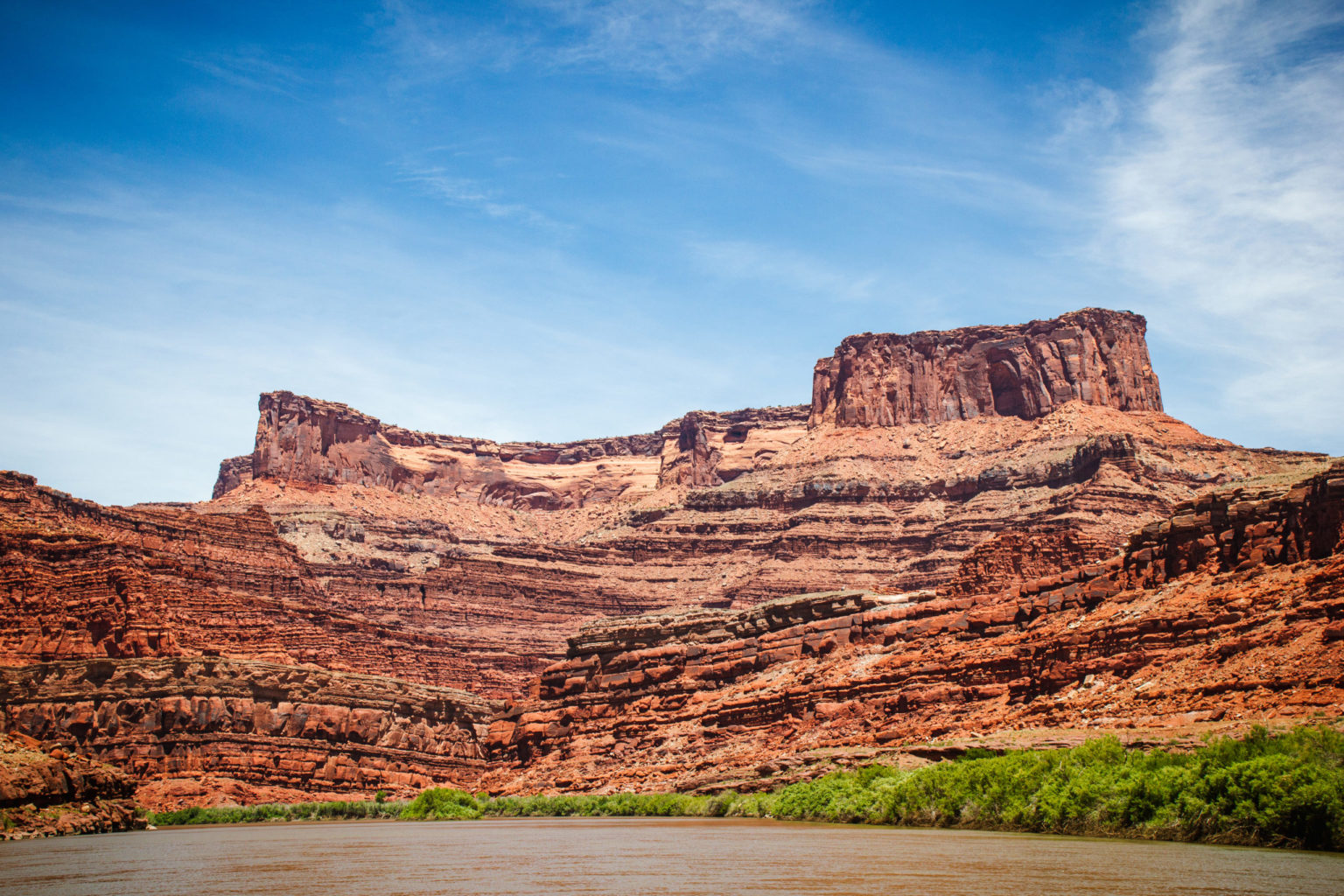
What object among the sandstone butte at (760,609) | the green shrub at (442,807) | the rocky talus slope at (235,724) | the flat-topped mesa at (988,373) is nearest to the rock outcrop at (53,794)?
the sandstone butte at (760,609)

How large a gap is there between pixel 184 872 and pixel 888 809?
18936mm

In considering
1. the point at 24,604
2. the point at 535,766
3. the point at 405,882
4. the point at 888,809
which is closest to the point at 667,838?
the point at 888,809

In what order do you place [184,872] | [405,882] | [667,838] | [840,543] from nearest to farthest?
[405,882] → [184,872] → [667,838] → [840,543]

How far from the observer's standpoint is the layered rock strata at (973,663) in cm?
3844

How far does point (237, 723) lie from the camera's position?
66.7 m

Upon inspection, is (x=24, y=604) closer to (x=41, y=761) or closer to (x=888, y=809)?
(x=41, y=761)

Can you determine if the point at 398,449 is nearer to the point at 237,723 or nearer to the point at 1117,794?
the point at 237,723

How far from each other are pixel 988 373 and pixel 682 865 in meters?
136

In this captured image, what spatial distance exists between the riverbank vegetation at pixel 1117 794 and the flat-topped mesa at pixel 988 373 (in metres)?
110

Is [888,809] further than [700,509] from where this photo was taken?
No

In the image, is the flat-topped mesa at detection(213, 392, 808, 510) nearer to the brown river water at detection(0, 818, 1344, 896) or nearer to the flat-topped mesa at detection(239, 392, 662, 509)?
the flat-topped mesa at detection(239, 392, 662, 509)

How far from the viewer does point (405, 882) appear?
913 inches

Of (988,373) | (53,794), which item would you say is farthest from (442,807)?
(988,373)

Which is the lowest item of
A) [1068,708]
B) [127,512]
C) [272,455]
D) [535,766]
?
[535,766]
